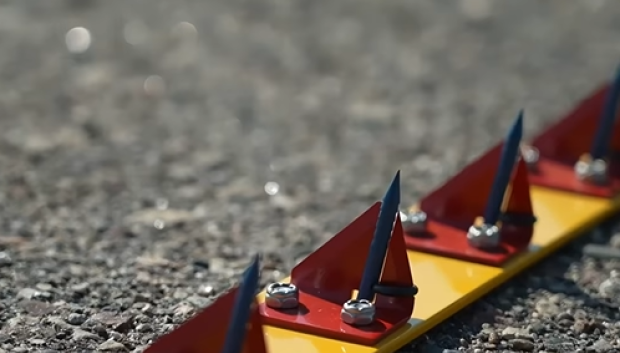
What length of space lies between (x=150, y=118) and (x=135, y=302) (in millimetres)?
2734

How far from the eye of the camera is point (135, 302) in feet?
11.5

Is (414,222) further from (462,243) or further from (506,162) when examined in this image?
(506,162)

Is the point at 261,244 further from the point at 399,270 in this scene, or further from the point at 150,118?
the point at 150,118

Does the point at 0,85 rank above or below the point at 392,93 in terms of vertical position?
above

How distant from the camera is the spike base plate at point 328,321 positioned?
3072mm

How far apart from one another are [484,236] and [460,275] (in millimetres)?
208

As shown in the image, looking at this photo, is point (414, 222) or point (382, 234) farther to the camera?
point (414, 222)

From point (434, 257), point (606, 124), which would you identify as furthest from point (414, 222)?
point (606, 124)

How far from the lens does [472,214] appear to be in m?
3.96

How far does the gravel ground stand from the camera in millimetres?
3564

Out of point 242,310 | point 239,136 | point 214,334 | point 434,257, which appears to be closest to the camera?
point 242,310

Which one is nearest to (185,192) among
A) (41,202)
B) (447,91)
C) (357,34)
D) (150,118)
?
(41,202)

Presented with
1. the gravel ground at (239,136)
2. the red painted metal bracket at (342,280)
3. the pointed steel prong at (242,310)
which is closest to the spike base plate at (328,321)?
the red painted metal bracket at (342,280)

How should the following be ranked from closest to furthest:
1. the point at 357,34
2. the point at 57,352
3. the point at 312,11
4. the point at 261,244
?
the point at 57,352 → the point at 261,244 → the point at 357,34 → the point at 312,11
